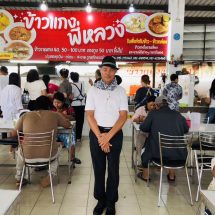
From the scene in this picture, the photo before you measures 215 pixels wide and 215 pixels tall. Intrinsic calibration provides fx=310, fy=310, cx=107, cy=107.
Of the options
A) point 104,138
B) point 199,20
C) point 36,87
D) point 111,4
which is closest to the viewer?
point 104,138


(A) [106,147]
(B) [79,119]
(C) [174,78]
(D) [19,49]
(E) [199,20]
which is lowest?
(B) [79,119]

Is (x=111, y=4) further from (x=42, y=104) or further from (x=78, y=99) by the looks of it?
(x=42, y=104)

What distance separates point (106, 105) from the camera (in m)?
3.04

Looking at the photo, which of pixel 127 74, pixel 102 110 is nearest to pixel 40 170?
pixel 102 110

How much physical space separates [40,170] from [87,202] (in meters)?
1.39

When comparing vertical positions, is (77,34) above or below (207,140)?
above

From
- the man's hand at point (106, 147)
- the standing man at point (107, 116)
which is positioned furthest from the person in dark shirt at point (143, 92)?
the man's hand at point (106, 147)

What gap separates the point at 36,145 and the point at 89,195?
91 cm

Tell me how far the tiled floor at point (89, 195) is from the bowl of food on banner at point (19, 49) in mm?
3259

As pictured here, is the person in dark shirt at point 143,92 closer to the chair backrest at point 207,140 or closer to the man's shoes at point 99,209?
the chair backrest at point 207,140

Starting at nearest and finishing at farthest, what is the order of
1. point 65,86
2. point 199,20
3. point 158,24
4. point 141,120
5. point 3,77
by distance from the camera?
point 141,120
point 3,77
point 65,86
point 158,24
point 199,20

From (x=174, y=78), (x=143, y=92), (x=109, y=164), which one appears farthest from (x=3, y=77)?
(x=109, y=164)

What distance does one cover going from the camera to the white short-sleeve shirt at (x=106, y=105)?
3.04m

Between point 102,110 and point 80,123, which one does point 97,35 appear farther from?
point 102,110
